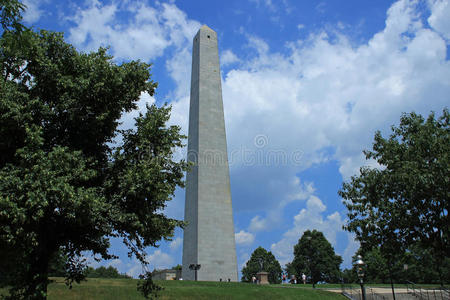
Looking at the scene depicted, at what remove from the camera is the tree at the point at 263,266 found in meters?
85.3

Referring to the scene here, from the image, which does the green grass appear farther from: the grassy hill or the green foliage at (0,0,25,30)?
the green foliage at (0,0,25,30)

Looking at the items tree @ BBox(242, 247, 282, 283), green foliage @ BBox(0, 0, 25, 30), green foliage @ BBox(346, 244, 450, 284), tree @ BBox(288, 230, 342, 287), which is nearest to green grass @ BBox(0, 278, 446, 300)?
green foliage @ BBox(0, 0, 25, 30)

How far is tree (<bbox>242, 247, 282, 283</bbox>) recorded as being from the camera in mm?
85312

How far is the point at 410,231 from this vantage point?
21156 mm

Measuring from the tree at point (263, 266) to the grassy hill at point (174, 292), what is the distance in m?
60.2

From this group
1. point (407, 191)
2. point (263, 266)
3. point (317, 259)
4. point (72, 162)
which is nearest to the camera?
point (72, 162)

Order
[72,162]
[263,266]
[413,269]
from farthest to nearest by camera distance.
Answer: [263,266] → [413,269] → [72,162]

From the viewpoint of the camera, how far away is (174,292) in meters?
23.6

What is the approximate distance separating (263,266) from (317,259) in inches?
615

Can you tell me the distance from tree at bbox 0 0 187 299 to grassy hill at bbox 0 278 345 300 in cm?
690

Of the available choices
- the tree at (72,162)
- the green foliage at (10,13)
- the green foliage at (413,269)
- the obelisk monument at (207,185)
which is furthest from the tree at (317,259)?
the green foliage at (10,13)

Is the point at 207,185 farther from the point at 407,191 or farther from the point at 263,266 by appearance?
the point at 263,266

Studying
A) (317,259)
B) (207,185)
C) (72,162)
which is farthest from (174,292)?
(317,259)

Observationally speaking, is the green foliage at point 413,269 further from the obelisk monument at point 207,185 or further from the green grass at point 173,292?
the green grass at point 173,292
